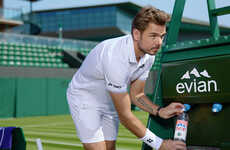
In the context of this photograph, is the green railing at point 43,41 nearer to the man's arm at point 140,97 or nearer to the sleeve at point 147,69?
the man's arm at point 140,97

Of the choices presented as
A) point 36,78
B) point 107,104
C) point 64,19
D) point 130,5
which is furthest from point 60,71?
point 64,19

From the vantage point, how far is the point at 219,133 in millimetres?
2682

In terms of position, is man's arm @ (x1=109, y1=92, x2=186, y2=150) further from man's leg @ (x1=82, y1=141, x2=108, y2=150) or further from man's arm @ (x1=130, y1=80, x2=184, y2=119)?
man's leg @ (x1=82, y1=141, x2=108, y2=150)

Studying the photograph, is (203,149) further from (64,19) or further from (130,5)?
(64,19)

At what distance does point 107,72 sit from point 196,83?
712 mm

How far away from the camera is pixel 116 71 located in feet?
8.43

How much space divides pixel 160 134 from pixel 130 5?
51.8 metres

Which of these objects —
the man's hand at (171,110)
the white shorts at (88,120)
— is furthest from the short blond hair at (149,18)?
the white shorts at (88,120)

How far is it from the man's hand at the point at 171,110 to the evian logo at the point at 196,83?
13 cm

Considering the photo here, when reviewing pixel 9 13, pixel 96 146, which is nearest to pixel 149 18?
pixel 96 146

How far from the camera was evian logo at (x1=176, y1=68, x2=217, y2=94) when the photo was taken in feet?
8.75

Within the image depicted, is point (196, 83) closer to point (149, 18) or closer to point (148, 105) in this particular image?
point (148, 105)

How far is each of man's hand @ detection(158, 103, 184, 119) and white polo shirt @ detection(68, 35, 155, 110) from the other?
36 centimetres

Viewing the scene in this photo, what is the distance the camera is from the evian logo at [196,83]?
267 centimetres
